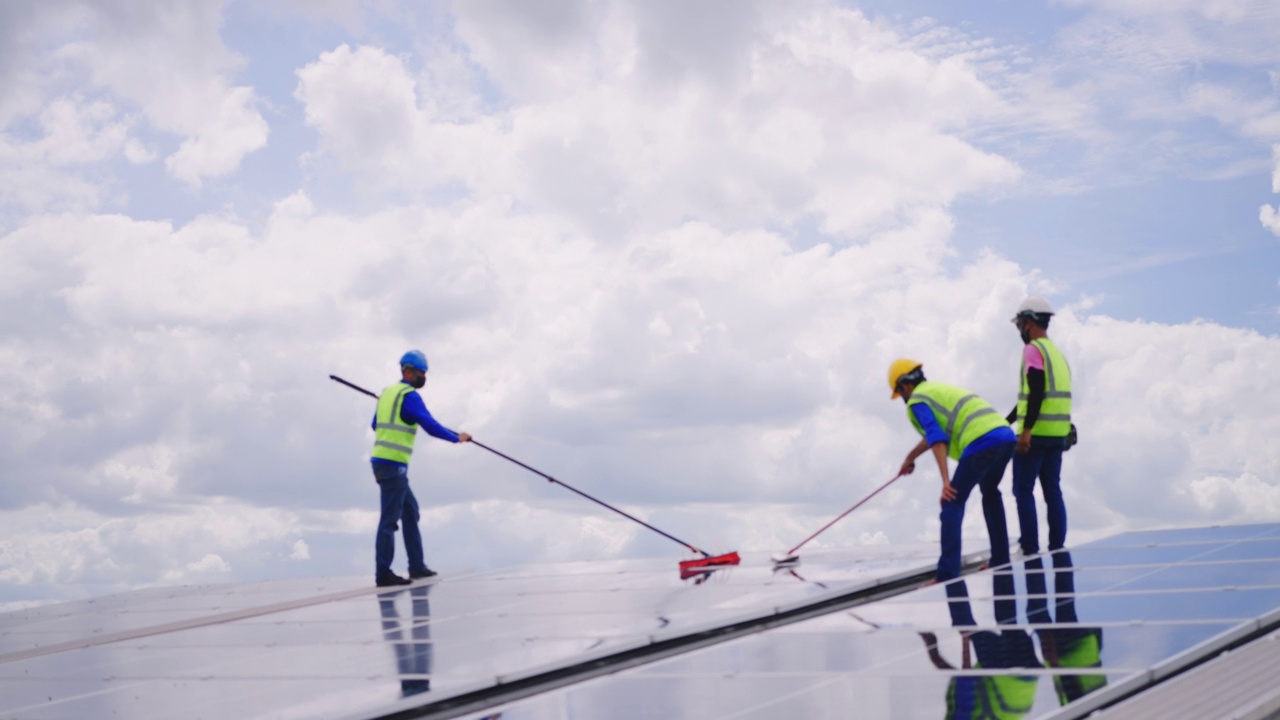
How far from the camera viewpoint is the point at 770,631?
8.98 m

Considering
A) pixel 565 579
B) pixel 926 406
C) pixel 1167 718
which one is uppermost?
pixel 926 406

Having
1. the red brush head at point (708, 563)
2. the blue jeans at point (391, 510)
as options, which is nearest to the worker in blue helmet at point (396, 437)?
the blue jeans at point (391, 510)

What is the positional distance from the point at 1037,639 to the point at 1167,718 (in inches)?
80.6

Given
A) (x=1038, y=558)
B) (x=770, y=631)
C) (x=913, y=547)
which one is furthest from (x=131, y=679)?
(x=913, y=547)

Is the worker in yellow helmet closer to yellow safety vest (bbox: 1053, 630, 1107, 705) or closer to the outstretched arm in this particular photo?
yellow safety vest (bbox: 1053, 630, 1107, 705)

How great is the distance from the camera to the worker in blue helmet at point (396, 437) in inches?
586

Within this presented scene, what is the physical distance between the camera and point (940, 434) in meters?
11.4

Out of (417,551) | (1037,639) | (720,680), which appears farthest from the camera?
(417,551)

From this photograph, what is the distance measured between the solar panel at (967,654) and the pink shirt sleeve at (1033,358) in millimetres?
2655

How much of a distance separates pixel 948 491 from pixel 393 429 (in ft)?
21.3

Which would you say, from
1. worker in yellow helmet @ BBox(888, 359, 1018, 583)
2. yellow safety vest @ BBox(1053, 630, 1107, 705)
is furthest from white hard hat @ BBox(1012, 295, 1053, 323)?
yellow safety vest @ BBox(1053, 630, 1107, 705)

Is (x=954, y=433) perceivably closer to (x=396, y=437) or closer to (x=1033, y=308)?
(x=1033, y=308)

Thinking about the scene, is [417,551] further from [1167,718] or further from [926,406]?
[1167,718]

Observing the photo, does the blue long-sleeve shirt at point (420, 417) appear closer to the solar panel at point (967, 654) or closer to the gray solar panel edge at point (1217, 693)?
the solar panel at point (967, 654)
